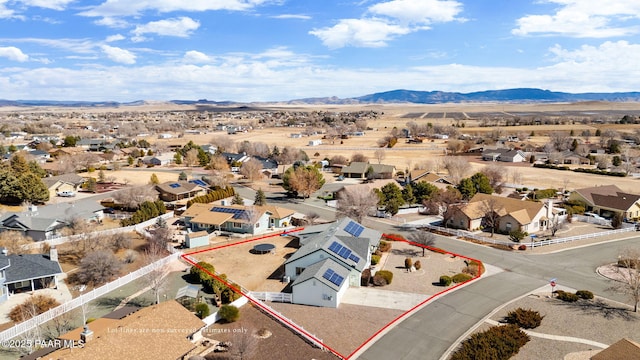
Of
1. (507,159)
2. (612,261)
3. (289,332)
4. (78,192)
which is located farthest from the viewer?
(507,159)

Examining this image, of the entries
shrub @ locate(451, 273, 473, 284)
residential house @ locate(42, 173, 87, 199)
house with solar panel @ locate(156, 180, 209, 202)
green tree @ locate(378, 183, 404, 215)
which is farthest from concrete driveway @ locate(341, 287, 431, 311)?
residential house @ locate(42, 173, 87, 199)

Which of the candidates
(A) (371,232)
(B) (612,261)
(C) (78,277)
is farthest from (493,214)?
(C) (78,277)

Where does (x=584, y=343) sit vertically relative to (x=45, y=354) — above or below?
below

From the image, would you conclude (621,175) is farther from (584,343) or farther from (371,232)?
(584,343)

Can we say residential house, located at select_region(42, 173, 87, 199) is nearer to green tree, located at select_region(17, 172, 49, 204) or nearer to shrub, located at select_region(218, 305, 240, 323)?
green tree, located at select_region(17, 172, 49, 204)

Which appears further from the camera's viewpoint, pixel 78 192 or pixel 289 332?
pixel 78 192

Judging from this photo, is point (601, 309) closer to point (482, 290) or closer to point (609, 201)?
point (482, 290)

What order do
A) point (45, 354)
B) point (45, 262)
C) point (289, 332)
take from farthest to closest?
1. point (45, 262)
2. point (289, 332)
3. point (45, 354)
